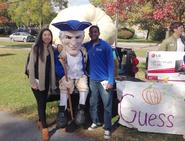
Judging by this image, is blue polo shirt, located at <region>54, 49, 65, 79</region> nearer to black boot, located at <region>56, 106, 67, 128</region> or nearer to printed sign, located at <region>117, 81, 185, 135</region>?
black boot, located at <region>56, 106, 67, 128</region>

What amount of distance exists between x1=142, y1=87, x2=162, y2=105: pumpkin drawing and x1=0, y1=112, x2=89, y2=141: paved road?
1.21m

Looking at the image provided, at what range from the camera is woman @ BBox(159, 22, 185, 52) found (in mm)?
8531

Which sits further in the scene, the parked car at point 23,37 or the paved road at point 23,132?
the parked car at point 23,37

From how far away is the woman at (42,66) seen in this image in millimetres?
6969

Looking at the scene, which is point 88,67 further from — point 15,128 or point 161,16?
point 161,16

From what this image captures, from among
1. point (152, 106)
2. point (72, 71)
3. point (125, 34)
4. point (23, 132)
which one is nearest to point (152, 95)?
point (152, 106)

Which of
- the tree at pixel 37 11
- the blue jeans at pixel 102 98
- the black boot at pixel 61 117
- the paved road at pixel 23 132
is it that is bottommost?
the paved road at pixel 23 132

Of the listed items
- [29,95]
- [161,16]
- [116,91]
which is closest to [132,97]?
[116,91]

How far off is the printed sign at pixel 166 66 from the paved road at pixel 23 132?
91.3 inches

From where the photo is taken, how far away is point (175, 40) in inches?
342

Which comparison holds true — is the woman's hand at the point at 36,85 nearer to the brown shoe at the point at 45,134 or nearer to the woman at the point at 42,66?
the woman at the point at 42,66

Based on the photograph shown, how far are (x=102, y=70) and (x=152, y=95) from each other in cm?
93

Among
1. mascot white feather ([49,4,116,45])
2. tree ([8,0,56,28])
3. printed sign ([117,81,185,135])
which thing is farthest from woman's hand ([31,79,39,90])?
→ tree ([8,0,56,28])

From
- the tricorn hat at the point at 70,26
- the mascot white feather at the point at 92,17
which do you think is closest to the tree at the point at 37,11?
the mascot white feather at the point at 92,17
